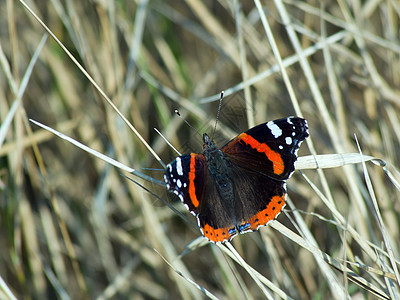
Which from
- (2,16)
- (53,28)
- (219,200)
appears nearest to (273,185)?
(219,200)

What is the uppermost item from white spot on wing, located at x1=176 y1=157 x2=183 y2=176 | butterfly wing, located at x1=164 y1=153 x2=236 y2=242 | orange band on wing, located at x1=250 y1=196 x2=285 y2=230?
white spot on wing, located at x1=176 y1=157 x2=183 y2=176

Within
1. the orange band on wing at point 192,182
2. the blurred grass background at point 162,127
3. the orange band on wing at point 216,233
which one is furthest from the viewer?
the blurred grass background at point 162,127

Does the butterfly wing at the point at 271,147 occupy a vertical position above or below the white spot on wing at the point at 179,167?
below

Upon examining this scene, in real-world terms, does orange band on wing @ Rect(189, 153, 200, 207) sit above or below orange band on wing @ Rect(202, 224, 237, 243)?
above

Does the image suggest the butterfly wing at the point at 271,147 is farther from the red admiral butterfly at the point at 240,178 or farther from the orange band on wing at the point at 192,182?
the orange band on wing at the point at 192,182

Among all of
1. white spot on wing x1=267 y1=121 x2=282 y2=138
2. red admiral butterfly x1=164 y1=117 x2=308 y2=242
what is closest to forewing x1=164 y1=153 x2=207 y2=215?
red admiral butterfly x1=164 y1=117 x2=308 y2=242

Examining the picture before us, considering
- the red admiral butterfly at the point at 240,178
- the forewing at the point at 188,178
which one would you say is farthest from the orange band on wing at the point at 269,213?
the forewing at the point at 188,178

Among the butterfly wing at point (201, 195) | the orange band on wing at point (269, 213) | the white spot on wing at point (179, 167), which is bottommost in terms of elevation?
the orange band on wing at point (269, 213)

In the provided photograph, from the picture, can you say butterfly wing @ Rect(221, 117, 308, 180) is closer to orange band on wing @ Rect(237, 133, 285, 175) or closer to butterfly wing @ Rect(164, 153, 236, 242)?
orange band on wing @ Rect(237, 133, 285, 175)
